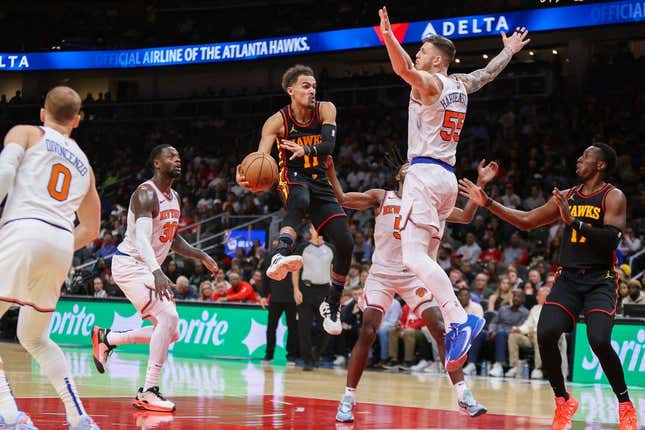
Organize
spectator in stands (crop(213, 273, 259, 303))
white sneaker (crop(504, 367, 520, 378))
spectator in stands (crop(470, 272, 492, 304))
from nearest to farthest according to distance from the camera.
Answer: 1. white sneaker (crop(504, 367, 520, 378))
2. spectator in stands (crop(470, 272, 492, 304))
3. spectator in stands (crop(213, 273, 259, 303))

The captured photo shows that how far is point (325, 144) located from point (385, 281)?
1411 millimetres

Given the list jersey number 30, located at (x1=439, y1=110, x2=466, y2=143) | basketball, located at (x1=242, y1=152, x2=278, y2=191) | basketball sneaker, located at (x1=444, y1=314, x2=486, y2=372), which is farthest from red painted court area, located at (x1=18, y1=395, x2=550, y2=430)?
jersey number 30, located at (x1=439, y1=110, x2=466, y2=143)

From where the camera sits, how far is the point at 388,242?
863cm

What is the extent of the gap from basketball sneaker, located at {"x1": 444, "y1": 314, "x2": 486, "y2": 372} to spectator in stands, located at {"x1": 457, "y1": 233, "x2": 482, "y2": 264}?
10799 mm

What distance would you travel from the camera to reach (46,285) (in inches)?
223

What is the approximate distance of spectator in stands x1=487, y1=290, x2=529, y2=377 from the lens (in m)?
14.1

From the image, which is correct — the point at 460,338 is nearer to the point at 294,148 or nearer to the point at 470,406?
the point at 470,406

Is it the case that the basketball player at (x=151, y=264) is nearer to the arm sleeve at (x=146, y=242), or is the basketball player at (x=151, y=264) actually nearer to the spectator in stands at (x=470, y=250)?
the arm sleeve at (x=146, y=242)

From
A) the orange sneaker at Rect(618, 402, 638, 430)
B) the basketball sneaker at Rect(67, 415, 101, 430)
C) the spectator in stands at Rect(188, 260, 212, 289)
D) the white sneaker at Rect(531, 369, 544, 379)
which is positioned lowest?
the basketball sneaker at Rect(67, 415, 101, 430)

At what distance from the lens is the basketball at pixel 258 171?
7613 mm

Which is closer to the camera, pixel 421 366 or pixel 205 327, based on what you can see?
pixel 421 366

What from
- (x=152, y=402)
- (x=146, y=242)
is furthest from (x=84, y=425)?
(x=146, y=242)

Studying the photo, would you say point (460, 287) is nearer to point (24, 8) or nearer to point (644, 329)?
point (644, 329)

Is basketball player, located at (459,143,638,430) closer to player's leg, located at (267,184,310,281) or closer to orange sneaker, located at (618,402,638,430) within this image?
orange sneaker, located at (618,402,638,430)
